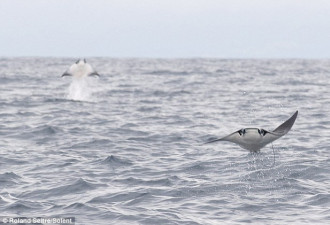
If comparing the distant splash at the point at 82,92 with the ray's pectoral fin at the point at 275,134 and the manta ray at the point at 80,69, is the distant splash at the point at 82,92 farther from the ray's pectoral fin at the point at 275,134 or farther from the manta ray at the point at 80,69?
the ray's pectoral fin at the point at 275,134

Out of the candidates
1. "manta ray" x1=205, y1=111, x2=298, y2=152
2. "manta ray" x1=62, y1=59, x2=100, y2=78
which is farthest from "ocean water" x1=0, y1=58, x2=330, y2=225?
"manta ray" x1=62, y1=59, x2=100, y2=78

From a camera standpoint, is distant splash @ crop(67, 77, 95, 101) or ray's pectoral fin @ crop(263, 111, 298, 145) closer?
ray's pectoral fin @ crop(263, 111, 298, 145)

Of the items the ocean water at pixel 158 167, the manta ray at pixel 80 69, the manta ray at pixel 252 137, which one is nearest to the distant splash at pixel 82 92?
the manta ray at pixel 80 69

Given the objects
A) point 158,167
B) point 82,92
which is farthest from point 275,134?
point 82,92

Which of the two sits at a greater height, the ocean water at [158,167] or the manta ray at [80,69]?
the manta ray at [80,69]

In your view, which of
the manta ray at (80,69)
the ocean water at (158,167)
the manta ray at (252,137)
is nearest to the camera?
the ocean water at (158,167)

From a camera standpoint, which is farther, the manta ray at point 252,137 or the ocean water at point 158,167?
the manta ray at point 252,137

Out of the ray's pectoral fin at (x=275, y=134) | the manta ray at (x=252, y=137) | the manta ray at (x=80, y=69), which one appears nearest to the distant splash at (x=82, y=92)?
the manta ray at (x=80, y=69)

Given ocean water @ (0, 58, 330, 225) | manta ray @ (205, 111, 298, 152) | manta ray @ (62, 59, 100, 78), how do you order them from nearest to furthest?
1. ocean water @ (0, 58, 330, 225)
2. manta ray @ (205, 111, 298, 152)
3. manta ray @ (62, 59, 100, 78)

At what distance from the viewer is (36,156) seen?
14930 mm

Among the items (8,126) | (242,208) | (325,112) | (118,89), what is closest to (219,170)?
(242,208)

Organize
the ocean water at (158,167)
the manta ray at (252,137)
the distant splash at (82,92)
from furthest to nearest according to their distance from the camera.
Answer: the distant splash at (82,92) → the manta ray at (252,137) → the ocean water at (158,167)

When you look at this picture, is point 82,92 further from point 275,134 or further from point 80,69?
point 275,134

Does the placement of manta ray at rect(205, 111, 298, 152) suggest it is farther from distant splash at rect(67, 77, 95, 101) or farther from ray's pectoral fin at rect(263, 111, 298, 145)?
distant splash at rect(67, 77, 95, 101)
